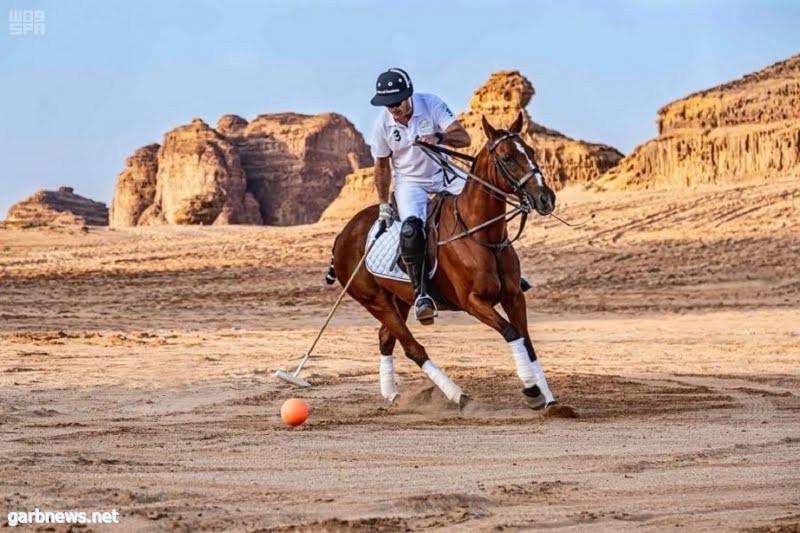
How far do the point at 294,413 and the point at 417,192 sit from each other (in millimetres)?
2627

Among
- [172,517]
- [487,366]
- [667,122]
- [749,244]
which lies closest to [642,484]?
[172,517]

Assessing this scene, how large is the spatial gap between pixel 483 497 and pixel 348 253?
6.46 metres

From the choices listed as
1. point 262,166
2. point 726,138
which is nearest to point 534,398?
point 726,138

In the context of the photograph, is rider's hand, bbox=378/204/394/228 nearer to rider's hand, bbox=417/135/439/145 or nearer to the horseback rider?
the horseback rider

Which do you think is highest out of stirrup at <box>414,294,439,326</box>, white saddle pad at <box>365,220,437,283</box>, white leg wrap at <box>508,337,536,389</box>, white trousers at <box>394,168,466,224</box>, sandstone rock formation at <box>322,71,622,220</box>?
sandstone rock formation at <box>322,71,622,220</box>

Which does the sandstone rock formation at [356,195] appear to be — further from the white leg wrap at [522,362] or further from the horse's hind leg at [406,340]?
the white leg wrap at [522,362]

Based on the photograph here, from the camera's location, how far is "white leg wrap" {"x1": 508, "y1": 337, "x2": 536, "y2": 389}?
11.1m

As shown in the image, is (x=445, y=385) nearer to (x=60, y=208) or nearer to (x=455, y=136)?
(x=455, y=136)

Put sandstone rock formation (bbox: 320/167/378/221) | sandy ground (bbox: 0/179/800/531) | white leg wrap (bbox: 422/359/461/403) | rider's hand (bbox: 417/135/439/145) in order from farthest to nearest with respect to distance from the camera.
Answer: sandstone rock formation (bbox: 320/167/378/221)
rider's hand (bbox: 417/135/439/145)
white leg wrap (bbox: 422/359/461/403)
sandy ground (bbox: 0/179/800/531)

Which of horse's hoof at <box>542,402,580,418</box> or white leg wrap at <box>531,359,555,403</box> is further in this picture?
white leg wrap at <box>531,359,555,403</box>

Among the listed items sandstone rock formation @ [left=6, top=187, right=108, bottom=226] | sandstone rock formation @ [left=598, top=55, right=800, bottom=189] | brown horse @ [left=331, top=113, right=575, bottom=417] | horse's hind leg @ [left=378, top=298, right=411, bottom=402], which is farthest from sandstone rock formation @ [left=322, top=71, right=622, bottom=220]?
brown horse @ [left=331, top=113, right=575, bottom=417]

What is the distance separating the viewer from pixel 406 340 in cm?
1241

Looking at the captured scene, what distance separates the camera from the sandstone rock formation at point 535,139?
7825cm

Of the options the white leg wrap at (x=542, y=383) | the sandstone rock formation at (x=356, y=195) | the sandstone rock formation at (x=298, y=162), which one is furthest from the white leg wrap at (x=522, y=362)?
the sandstone rock formation at (x=298, y=162)
